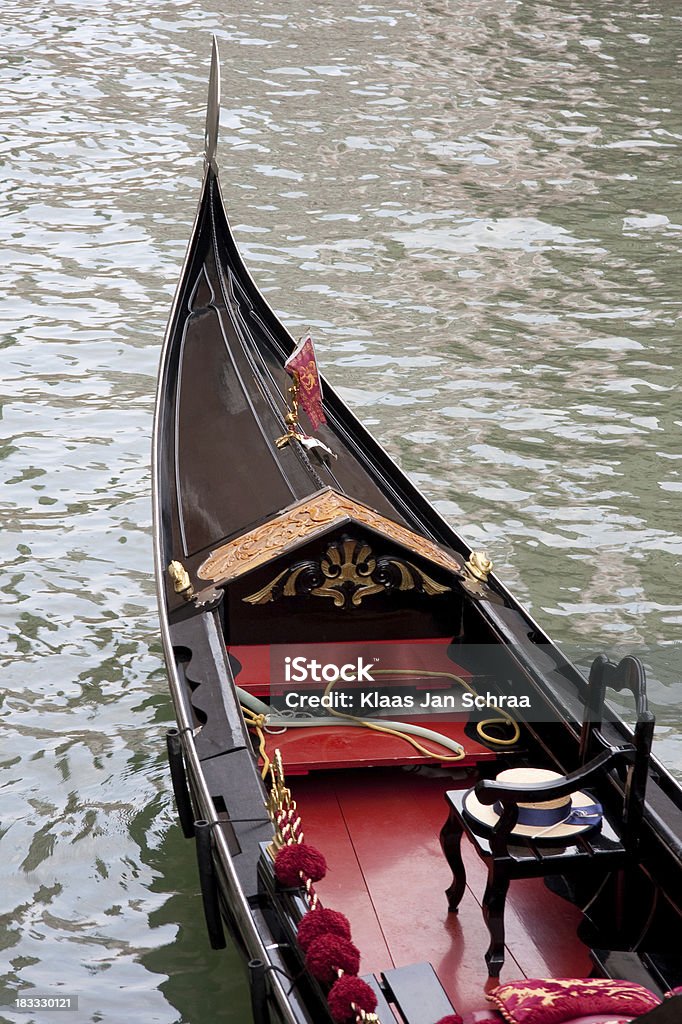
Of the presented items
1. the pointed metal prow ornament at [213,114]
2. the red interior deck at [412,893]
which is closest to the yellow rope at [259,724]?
the red interior deck at [412,893]

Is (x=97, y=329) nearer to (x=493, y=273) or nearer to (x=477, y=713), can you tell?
(x=493, y=273)

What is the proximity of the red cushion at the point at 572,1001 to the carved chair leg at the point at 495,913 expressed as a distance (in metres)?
0.22

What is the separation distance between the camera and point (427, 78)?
32.4 ft

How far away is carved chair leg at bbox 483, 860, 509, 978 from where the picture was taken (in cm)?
205

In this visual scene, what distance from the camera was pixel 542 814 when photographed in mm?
2137

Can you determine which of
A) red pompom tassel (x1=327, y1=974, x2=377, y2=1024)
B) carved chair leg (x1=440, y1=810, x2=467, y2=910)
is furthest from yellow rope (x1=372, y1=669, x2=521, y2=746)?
red pompom tassel (x1=327, y1=974, x2=377, y2=1024)

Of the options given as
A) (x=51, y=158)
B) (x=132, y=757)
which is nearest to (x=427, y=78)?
(x=51, y=158)

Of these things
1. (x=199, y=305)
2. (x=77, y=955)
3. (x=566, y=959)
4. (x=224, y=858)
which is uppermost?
(x=199, y=305)

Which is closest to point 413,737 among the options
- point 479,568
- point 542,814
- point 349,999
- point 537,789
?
point 479,568

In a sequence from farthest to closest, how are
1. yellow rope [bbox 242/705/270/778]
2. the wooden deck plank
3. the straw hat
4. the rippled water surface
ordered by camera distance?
the rippled water surface < yellow rope [bbox 242/705/270/778] < the wooden deck plank < the straw hat

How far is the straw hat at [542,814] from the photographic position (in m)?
2.12

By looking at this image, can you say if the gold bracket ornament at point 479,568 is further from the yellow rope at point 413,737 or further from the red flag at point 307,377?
the red flag at point 307,377

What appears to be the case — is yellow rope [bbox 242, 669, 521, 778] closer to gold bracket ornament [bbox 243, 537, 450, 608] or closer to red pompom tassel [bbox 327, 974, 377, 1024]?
gold bracket ornament [bbox 243, 537, 450, 608]

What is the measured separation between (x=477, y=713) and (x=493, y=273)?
4290 millimetres
